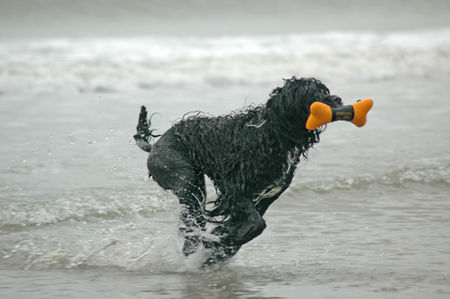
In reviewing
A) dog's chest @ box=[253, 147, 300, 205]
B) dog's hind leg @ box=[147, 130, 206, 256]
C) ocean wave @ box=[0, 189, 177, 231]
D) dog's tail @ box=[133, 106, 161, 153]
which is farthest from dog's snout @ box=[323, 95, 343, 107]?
ocean wave @ box=[0, 189, 177, 231]

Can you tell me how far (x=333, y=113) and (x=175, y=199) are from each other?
2.81 meters

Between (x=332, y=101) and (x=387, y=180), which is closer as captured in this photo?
(x=332, y=101)

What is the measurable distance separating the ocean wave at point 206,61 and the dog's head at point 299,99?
10944mm

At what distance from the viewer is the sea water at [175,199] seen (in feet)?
17.7

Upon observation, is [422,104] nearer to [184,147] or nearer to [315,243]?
[315,243]

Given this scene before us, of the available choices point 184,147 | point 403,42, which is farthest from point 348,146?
point 403,42

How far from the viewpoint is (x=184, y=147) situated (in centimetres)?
541

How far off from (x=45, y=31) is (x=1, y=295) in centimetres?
1949

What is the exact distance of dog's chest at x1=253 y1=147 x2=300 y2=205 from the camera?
16.8ft

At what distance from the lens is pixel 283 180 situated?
5.18m

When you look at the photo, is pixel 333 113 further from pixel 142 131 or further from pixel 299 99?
pixel 142 131

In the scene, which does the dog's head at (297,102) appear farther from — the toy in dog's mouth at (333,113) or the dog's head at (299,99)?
the toy in dog's mouth at (333,113)

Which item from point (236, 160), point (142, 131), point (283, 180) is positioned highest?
point (142, 131)

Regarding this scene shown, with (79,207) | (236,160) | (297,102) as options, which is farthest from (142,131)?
(79,207)
